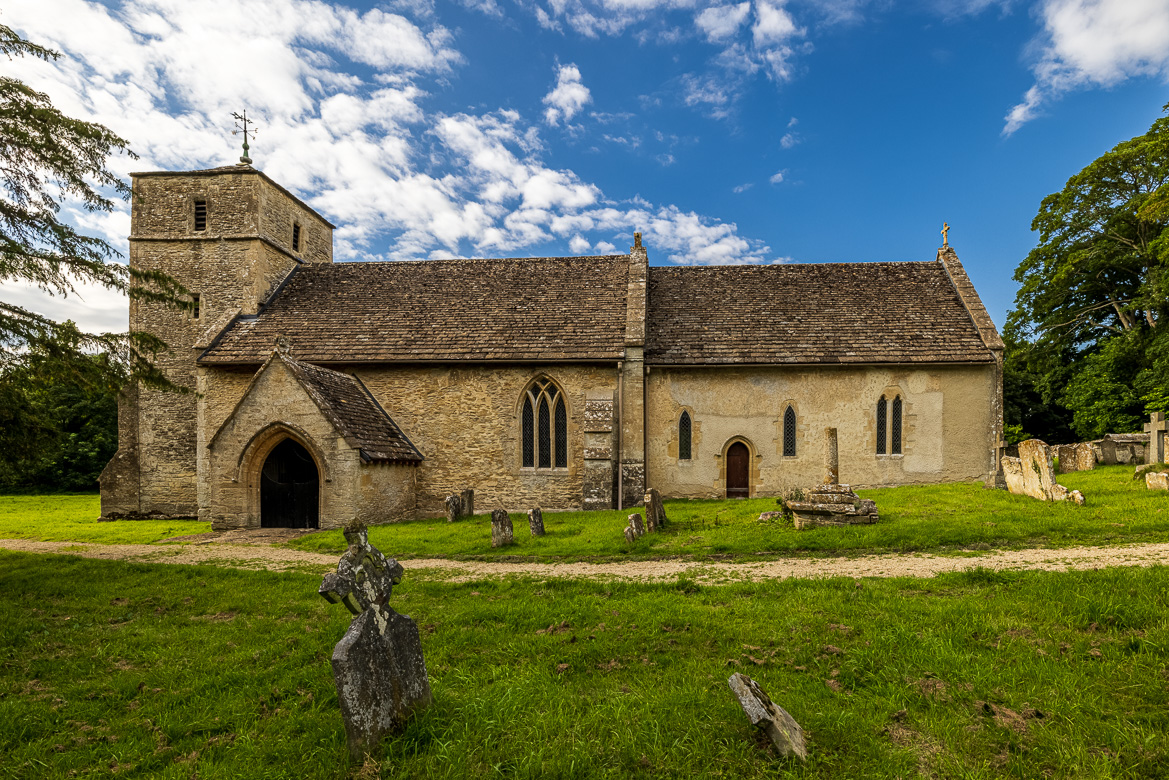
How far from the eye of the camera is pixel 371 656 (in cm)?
423

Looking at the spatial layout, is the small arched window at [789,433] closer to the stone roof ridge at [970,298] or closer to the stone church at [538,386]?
the stone church at [538,386]

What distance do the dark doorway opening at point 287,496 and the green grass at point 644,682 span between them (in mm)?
9035

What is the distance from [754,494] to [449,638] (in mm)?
14670

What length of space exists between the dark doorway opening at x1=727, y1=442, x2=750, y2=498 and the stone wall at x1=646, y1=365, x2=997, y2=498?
314mm

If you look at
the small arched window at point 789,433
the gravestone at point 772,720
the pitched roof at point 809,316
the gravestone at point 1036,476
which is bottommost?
the gravestone at point 772,720

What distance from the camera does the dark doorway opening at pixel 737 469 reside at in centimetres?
1922

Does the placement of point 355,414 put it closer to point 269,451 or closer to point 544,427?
point 269,451

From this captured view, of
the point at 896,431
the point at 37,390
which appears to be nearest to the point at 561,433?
the point at 896,431

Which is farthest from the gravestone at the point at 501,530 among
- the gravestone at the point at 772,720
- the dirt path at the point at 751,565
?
the gravestone at the point at 772,720

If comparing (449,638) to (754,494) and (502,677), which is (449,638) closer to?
(502,677)

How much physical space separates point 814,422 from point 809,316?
4.10 meters

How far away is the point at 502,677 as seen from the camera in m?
5.23

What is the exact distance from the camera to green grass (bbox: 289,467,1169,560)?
1027cm

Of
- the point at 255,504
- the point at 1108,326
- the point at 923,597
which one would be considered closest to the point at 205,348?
the point at 255,504
